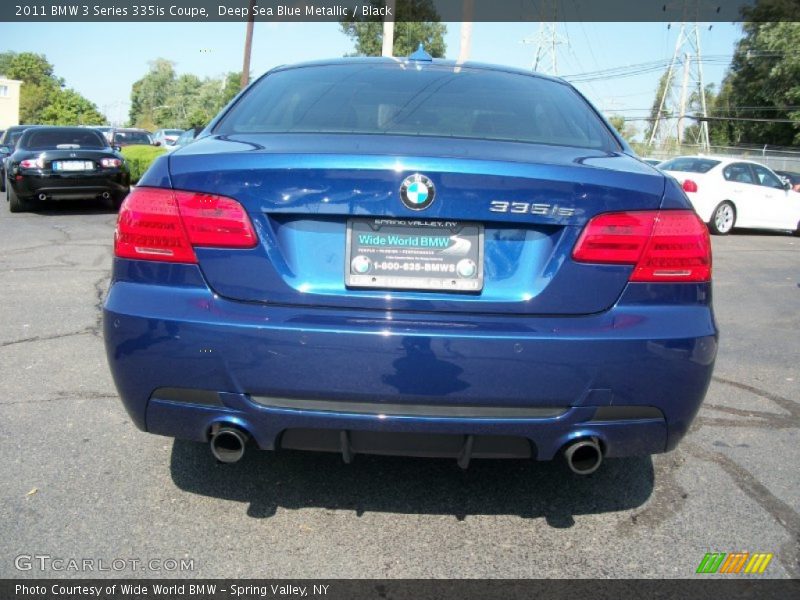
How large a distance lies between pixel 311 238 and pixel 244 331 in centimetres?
35

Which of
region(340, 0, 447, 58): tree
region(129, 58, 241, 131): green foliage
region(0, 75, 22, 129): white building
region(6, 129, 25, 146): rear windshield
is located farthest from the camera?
region(129, 58, 241, 131): green foliage

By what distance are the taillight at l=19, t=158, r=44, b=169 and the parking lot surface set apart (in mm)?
9726

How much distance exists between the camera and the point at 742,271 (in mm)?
9758

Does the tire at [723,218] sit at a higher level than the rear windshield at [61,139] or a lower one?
lower

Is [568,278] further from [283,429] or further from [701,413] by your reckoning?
[701,413]

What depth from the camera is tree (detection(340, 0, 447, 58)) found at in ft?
132

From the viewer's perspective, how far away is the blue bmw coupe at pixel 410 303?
91.5 inches

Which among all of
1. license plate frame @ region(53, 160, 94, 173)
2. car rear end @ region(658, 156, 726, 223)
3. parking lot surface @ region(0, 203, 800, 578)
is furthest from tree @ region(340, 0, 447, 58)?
parking lot surface @ region(0, 203, 800, 578)

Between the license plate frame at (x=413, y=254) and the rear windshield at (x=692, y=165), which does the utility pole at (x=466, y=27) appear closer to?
the rear windshield at (x=692, y=165)

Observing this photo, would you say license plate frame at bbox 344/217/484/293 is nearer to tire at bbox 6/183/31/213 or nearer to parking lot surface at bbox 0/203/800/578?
parking lot surface at bbox 0/203/800/578

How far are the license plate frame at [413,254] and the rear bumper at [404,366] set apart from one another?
4.1 inches

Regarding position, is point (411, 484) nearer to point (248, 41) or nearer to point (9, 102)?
point (248, 41)

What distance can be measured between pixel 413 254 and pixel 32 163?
12381mm

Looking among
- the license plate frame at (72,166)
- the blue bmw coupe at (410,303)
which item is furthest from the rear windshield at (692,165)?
the blue bmw coupe at (410,303)
